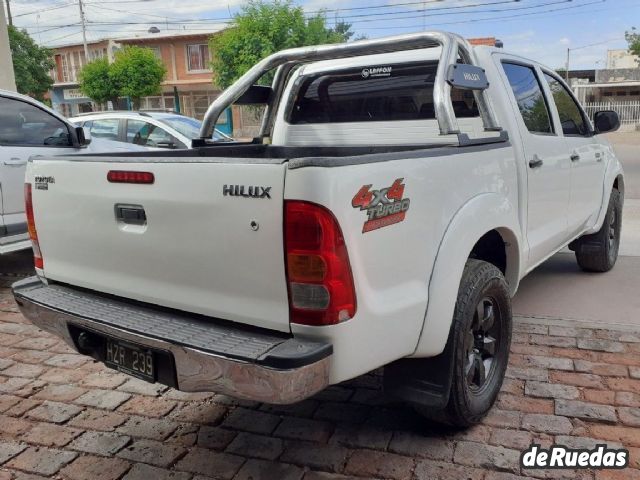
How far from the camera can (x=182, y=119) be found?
10125 millimetres

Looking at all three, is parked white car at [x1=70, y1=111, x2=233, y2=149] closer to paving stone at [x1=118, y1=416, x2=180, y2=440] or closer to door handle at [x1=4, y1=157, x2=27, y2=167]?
door handle at [x1=4, y1=157, x2=27, y2=167]

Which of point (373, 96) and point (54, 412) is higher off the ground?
point (373, 96)

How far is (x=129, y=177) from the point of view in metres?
2.54

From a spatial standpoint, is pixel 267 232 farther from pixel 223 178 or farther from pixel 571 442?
pixel 571 442

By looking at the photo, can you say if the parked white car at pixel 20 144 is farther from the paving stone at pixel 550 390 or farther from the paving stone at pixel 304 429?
the paving stone at pixel 550 390

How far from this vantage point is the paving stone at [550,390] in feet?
10.8

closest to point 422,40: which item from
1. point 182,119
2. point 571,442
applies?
point 571,442

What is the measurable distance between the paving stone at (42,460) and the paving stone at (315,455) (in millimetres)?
1029

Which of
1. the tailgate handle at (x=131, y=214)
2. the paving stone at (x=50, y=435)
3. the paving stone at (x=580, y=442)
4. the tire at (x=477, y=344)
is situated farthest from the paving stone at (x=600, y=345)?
the paving stone at (x=50, y=435)

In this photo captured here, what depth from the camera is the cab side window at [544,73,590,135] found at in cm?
454

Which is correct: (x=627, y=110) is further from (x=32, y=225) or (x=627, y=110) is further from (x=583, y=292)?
(x=32, y=225)

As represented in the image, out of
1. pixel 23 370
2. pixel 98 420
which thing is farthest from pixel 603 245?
pixel 23 370

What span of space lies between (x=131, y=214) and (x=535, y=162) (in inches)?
93.8

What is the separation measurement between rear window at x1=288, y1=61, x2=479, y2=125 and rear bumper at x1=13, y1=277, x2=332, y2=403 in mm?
1997
